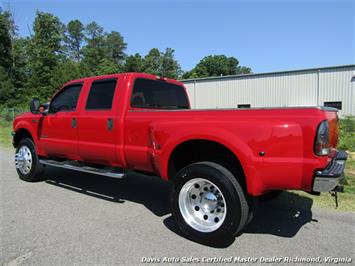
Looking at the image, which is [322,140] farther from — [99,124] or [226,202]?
[99,124]

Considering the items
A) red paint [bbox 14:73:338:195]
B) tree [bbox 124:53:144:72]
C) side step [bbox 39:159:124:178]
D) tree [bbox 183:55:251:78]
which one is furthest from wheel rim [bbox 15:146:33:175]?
tree [bbox 183:55:251:78]

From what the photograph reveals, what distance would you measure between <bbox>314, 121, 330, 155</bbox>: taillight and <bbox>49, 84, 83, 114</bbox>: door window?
13.5 ft

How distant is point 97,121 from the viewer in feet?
16.8

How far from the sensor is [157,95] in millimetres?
5613

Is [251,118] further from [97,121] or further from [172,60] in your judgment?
[172,60]

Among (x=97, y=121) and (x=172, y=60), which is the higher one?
(x=172, y=60)

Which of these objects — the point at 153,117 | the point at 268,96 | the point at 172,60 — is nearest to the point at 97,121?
the point at 153,117

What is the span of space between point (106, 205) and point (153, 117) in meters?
1.75

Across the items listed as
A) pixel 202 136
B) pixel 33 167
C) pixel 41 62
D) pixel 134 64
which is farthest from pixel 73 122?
pixel 134 64

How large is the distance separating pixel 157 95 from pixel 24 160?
10.6 feet

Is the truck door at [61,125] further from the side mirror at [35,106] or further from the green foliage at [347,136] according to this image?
the green foliage at [347,136]

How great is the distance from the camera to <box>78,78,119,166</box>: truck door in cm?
493

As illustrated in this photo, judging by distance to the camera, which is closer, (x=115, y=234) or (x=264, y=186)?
(x=264, y=186)

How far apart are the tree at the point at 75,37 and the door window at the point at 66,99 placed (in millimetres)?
88701
